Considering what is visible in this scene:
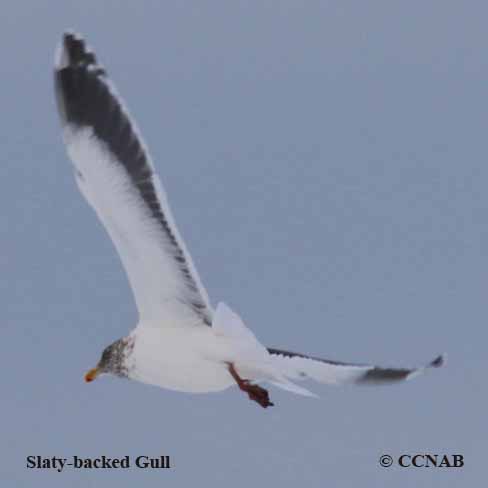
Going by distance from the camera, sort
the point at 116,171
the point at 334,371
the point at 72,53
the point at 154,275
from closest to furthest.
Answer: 1. the point at 72,53
2. the point at 116,171
3. the point at 334,371
4. the point at 154,275

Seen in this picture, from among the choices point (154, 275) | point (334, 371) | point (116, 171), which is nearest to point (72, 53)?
point (116, 171)

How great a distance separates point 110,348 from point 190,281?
695 mm

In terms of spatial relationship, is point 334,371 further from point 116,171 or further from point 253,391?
point 116,171

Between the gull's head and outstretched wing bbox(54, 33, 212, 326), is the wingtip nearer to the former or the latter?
outstretched wing bbox(54, 33, 212, 326)

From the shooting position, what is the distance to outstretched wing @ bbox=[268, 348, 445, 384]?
27.2 ft

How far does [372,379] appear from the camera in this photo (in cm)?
834

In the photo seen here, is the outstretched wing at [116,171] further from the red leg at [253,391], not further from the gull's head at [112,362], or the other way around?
the gull's head at [112,362]

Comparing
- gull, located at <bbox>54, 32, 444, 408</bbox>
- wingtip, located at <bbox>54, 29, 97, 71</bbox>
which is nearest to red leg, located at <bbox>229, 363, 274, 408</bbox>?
gull, located at <bbox>54, 32, 444, 408</bbox>

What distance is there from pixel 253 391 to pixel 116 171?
3.86ft

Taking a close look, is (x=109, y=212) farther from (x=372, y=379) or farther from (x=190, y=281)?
(x=372, y=379)

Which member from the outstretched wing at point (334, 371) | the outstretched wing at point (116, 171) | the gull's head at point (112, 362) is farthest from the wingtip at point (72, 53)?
the outstretched wing at point (334, 371)

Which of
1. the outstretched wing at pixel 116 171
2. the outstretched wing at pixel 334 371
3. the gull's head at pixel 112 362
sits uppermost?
the outstretched wing at pixel 116 171

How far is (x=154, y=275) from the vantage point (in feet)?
27.9

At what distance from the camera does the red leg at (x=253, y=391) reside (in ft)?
27.9
